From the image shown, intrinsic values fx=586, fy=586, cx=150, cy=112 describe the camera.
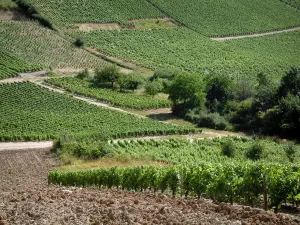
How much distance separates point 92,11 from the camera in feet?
395

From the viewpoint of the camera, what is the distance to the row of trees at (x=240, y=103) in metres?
64.9

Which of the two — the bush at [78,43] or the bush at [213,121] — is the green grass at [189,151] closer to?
the bush at [213,121]

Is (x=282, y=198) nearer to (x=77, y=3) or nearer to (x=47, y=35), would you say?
(x=47, y=35)

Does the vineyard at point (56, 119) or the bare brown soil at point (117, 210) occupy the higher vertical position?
the bare brown soil at point (117, 210)

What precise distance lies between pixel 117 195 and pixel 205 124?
153ft

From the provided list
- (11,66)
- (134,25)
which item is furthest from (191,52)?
(11,66)

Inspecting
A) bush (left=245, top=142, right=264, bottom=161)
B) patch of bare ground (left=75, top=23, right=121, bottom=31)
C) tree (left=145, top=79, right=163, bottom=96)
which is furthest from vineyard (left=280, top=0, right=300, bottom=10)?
bush (left=245, top=142, right=264, bottom=161)

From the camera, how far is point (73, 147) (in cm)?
5309

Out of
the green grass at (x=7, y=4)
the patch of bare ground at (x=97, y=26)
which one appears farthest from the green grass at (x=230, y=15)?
the green grass at (x=7, y=4)

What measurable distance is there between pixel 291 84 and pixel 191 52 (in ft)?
156

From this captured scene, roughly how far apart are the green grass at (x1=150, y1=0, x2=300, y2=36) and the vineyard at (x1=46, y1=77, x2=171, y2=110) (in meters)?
46.7

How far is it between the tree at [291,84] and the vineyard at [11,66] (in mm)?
39732

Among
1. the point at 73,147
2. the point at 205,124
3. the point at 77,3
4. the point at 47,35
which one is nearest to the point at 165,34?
the point at 77,3

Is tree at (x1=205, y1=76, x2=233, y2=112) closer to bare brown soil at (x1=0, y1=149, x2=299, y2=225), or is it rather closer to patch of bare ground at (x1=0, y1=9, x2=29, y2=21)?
patch of bare ground at (x1=0, y1=9, x2=29, y2=21)
